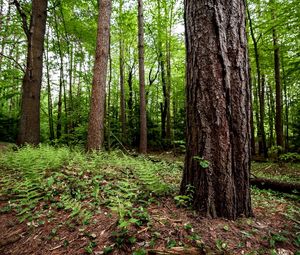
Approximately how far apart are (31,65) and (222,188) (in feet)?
23.9

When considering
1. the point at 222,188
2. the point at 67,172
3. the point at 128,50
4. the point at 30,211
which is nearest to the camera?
the point at 222,188

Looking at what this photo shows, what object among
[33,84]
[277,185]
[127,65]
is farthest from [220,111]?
[127,65]

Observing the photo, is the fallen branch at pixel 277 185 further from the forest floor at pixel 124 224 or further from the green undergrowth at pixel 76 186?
the green undergrowth at pixel 76 186

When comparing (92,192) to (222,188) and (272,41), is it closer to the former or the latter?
(222,188)

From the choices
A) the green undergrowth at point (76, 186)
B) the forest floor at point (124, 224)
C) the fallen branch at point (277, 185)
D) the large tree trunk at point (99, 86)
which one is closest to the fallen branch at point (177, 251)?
the forest floor at point (124, 224)

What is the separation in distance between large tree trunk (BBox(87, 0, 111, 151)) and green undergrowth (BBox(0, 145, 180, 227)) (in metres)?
1.70

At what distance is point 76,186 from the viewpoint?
3281 millimetres

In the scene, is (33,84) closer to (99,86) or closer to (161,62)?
(99,86)

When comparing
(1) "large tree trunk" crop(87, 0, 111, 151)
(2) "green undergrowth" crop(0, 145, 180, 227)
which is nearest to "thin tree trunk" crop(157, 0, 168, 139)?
(1) "large tree trunk" crop(87, 0, 111, 151)

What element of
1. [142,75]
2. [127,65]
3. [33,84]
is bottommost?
→ [33,84]

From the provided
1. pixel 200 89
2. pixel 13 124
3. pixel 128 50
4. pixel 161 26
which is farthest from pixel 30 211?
pixel 128 50

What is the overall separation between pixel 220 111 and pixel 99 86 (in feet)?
15.1

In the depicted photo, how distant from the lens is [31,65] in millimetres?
7227

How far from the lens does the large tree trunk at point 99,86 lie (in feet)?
20.3
